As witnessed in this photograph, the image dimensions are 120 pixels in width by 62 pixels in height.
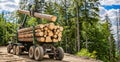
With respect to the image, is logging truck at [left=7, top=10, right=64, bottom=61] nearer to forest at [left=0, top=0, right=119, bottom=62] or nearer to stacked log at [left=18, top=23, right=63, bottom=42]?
stacked log at [left=18, top=23, right=63, bottom=42]

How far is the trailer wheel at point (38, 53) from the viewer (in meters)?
16.5

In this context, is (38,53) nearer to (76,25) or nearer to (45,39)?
(45,39)

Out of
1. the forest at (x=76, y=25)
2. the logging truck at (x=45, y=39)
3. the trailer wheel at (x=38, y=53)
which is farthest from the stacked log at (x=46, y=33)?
the forest at (x=76, y=25)

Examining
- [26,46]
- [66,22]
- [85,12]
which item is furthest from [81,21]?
[26,46]

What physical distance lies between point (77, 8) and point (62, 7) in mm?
6728

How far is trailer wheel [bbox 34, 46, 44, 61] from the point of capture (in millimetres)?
16547

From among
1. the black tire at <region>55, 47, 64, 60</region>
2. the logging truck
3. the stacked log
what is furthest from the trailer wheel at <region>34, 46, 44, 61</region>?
the black tire at <region>55, 47, 64, 60</region>

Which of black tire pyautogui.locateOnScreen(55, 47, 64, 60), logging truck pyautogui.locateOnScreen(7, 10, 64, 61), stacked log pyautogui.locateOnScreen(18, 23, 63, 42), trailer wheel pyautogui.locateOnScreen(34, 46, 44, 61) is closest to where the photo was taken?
trailer wheel pyautogui.locateOnScreen(34, 46, 44, 61)

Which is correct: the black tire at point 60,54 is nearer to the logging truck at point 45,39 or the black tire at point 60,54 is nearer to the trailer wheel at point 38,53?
the logging truck at point 45,39

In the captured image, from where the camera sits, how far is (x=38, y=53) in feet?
55.0

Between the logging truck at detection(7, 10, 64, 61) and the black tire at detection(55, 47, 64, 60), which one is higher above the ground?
the logging truck at detection(7, 10, 64, 61)

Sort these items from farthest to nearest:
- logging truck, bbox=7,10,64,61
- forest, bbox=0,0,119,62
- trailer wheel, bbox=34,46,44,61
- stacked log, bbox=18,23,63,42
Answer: forest, bbox=0,0,119,62
stacked log, bbox=18,23,63,42
logging truck, bbox=7,10,64,61
trailer wheel, bbox=34,46,44,61

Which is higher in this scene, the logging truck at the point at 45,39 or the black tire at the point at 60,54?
the logging truck at the point at 45,39

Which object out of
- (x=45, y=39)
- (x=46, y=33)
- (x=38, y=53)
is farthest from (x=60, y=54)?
(x=46, y=33)
